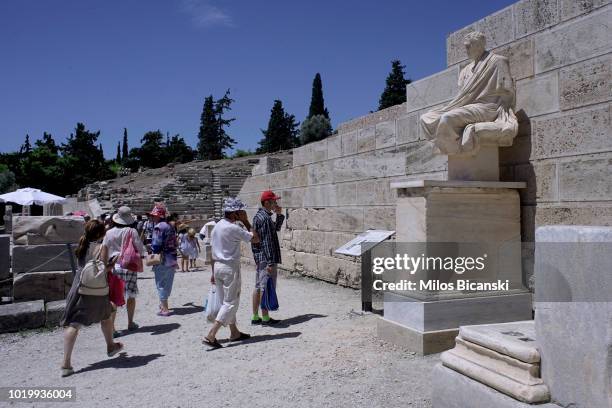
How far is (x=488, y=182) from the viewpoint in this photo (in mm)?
4906

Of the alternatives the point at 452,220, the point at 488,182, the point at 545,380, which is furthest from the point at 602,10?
the point at 545,380

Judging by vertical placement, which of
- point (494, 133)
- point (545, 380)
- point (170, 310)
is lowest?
point (170, 310)

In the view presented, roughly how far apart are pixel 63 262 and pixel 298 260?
4.58 meters

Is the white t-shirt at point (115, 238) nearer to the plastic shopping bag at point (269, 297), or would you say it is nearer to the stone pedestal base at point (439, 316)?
the plastic shopping bag at point (269, 297)

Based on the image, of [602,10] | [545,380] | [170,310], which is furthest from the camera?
[170,310]

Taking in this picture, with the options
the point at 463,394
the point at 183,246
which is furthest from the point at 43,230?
the point at 463,394

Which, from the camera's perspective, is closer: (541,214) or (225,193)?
(541,214)

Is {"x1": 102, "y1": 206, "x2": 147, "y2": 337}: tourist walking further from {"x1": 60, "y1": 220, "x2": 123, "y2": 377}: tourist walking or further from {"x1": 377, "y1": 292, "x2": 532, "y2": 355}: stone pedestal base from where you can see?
{"x1": 377, "y1": 292, "x2": 532, "y2": 355}: stone pedestal base

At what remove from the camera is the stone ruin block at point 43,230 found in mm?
7355

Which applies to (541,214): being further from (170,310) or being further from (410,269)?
(170,310)

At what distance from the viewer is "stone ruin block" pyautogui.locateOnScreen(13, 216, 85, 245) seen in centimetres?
736

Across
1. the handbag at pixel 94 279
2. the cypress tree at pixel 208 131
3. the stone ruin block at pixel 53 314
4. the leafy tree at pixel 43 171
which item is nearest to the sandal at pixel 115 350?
the handbag at pixel 94 279

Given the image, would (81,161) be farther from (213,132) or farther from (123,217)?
(123,217)

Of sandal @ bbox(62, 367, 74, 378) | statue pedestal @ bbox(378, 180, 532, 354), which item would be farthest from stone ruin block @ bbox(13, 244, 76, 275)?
statue pedestal @ bbox(378, 180, 532, 354)
